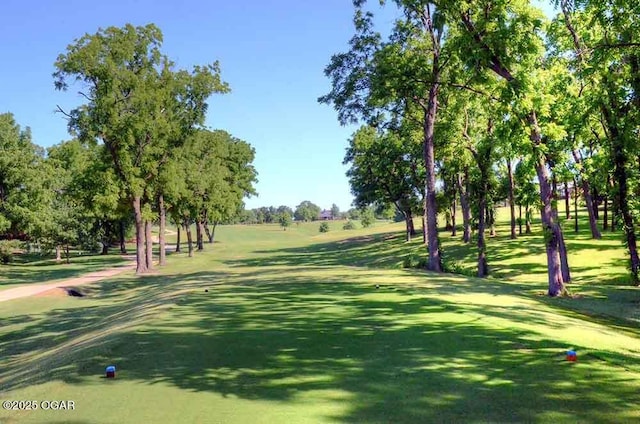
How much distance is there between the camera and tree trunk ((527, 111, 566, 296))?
17406mm

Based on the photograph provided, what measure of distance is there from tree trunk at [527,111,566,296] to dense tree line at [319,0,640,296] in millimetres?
42

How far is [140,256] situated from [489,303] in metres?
31.0

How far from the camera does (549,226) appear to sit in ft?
57.9

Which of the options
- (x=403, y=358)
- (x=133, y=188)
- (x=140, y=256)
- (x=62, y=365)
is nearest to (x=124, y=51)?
(x=133, y=188)

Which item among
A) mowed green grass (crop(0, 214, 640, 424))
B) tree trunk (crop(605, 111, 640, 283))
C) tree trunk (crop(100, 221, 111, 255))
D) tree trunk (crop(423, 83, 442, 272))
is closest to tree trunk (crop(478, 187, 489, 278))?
tree trunk (crop(423, 83, 442, 272))

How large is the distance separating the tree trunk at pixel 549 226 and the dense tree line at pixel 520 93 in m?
0.04

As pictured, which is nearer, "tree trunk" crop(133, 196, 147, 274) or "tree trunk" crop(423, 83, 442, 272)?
"tree trunk" crop(423, 83, 442, 272)

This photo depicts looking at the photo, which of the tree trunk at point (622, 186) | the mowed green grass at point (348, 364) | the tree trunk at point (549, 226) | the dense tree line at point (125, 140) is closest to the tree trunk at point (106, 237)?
the dense tree line at point (125, 140)

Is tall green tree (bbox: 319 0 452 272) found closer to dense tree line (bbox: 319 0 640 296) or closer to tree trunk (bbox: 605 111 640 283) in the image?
dense tree line (bbox: 319 0 640 296)

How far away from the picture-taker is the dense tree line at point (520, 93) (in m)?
16.5

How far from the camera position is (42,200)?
47.1 meters

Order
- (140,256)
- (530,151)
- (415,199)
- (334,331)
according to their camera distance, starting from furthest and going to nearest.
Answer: (415,199) → (140,256) → (530,151) → (334,331)

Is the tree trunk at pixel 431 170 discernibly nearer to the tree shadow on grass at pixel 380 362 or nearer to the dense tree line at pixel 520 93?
the dense tree line at pixel 520 93

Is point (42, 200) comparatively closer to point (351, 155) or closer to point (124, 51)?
point (124, 51)
